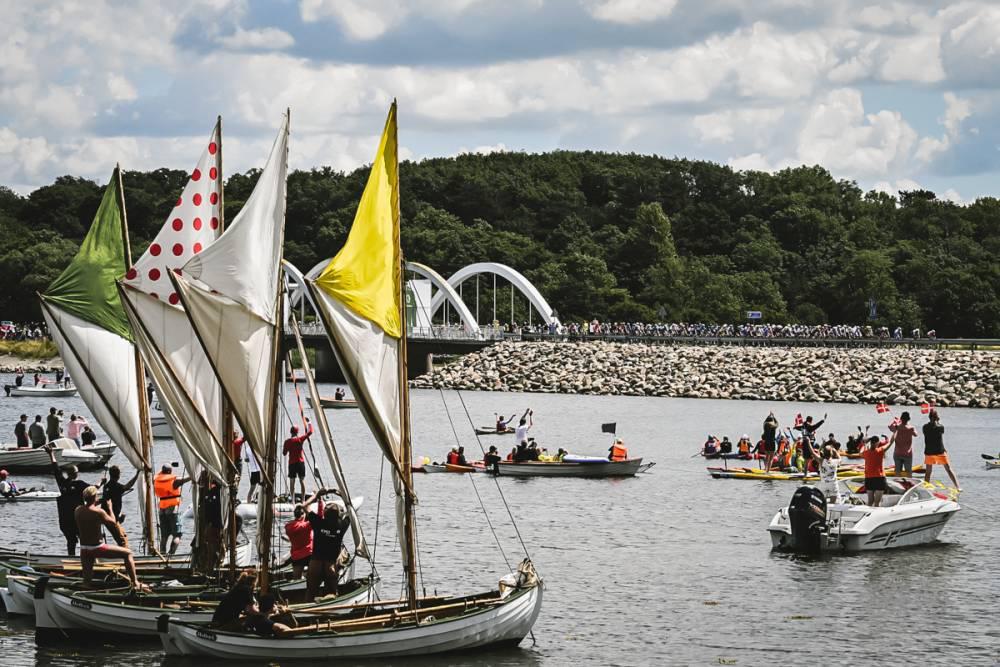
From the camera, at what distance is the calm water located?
87.6ft

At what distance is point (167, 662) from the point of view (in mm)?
24719

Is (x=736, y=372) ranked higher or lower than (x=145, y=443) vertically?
higher

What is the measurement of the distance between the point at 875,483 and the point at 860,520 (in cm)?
107

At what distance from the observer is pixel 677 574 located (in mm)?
34375

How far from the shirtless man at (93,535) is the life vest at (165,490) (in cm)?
515

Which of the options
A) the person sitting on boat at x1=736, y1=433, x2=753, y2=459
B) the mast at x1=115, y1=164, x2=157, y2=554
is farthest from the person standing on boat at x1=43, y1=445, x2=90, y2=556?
the person sitting on boat at x1=736, y1=433, x2=753, y2=459

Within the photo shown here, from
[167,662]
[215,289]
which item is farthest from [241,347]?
[167,662]

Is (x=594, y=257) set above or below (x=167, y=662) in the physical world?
above

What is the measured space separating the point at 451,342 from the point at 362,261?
110 meters

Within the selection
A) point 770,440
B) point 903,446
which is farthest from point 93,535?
point 770,440

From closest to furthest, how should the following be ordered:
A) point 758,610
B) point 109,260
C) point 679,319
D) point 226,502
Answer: point 226,502 → point 758,610 → point 109,260 → point 679,319

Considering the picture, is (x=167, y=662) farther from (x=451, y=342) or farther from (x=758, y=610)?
(x=451, y=342)

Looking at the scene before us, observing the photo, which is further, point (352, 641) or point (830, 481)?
point (830, 481)

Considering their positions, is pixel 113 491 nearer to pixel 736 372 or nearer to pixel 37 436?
pixel 37 436
